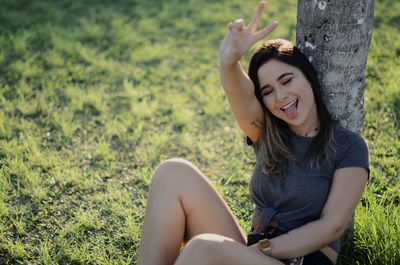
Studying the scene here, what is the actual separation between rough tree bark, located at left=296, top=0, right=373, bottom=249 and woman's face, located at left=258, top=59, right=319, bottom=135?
9.4 inches

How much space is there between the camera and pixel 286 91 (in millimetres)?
2156

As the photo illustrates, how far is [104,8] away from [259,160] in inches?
260

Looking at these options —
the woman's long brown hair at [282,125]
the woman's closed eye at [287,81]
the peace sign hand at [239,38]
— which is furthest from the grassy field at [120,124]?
the peace sign hand at [239,38]

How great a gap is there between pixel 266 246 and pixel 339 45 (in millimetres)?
1243

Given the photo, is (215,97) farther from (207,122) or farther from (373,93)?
(373,93)

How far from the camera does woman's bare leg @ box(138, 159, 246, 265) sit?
229 cm

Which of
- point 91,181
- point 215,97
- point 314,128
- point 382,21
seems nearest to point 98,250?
point 91,181

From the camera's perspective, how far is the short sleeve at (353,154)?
204cm

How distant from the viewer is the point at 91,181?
11.9ft

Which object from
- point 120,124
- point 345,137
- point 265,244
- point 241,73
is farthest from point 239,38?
point 120,124

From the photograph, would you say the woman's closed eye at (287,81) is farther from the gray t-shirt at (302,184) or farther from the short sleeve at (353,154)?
the short sleeve at (353,154)

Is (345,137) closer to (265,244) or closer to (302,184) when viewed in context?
(302,184)

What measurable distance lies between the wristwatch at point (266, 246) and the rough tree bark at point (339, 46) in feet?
3.05

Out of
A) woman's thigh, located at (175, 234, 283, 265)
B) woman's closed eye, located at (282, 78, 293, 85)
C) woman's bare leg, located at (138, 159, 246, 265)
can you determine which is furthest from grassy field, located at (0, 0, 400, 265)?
woman's closed eye, located at (282, 78, 293, 85)
